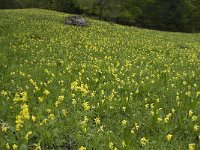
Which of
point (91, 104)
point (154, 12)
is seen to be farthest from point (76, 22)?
point (154, 12)

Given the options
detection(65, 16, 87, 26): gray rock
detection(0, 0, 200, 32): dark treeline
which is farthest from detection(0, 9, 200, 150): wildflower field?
detection(0, 0, 200, 32): dark treeline

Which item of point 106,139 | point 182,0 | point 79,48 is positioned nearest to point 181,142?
point 106,139

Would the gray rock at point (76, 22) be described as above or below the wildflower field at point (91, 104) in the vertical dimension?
above

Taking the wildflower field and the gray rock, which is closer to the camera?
the wildflower field

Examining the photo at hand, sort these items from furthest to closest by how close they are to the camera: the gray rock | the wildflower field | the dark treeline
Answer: the dark treeline → the gray rock → the wildflower field

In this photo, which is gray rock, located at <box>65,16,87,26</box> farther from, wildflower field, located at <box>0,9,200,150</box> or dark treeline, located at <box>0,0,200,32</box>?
dark treeline, located at <box>0,0,200,32</box>

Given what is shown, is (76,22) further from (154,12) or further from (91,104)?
(154,12)

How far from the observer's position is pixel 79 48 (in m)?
20.3

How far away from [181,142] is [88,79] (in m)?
4.97


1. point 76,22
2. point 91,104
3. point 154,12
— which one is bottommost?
point 91,104

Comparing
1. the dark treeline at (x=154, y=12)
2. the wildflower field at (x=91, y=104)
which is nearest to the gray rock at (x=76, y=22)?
the wildflower field at (x=91, y=104)

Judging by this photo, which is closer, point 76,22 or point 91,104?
point 91,104

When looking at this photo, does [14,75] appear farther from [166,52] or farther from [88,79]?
[166,52]

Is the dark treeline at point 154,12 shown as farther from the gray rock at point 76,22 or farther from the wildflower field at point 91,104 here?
the wildflower field at point 91,104
